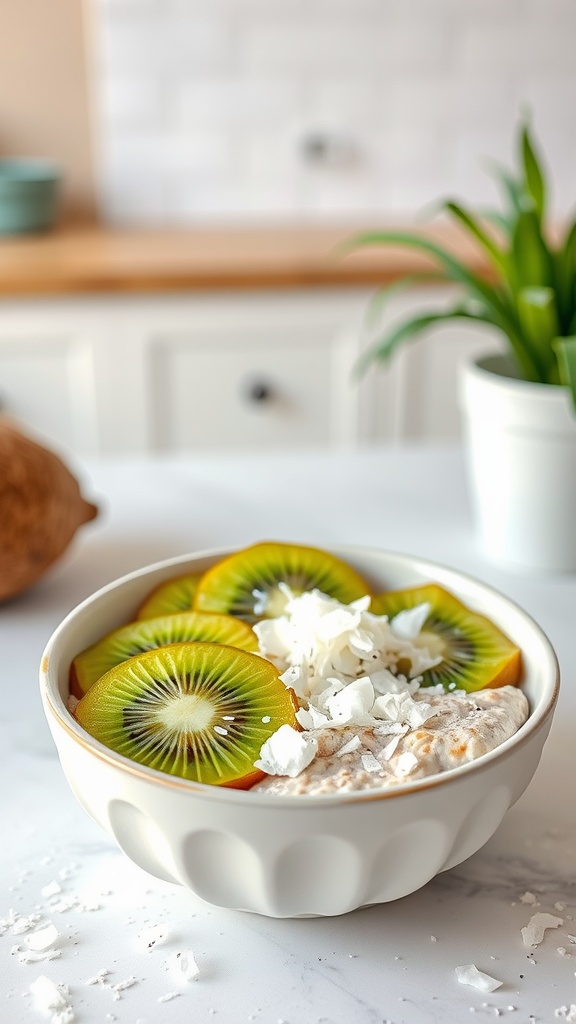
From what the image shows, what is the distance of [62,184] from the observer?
1.98 m

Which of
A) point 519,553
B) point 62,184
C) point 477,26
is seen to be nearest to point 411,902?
point 519,553

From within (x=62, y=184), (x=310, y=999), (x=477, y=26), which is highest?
(x=477, y=26)

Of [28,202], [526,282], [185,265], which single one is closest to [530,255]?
[526,282]

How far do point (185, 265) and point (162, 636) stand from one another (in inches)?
46.6

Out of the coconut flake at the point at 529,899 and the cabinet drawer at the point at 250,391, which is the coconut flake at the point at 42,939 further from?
the cabinet drawer at the point at 250,391

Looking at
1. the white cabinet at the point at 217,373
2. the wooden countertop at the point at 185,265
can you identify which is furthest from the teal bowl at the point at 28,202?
the white cabinet at the point at 217,373

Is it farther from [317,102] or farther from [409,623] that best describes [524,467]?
[317,102]

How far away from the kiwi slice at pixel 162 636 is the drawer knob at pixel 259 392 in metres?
1.19

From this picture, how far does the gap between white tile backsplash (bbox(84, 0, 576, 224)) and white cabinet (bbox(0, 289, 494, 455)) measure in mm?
466

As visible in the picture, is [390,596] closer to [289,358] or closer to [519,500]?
[519,500]

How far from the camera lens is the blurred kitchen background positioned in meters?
1.66

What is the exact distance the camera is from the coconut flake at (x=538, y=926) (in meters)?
0.47

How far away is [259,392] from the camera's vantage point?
1729 mm

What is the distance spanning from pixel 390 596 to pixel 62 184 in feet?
5.26
